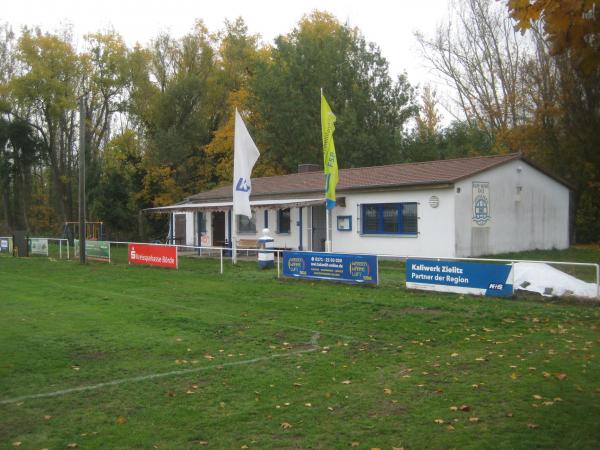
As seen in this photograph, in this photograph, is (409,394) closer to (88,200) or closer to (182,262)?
(182,262)

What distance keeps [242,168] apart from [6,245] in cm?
1877

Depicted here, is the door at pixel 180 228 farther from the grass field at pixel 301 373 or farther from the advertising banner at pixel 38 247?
the grass field at pixel 301 373

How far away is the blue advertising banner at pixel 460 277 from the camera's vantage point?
1347cm

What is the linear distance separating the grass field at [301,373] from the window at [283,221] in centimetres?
1345

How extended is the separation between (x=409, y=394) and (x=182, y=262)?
752 inches

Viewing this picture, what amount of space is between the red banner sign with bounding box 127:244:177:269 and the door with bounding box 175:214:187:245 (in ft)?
31.4

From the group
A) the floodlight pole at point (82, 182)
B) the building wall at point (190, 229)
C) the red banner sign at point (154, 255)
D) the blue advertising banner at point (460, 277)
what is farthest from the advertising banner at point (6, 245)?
the blue advertising banner at point (460, 277)

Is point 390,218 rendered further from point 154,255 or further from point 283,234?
point 154,255

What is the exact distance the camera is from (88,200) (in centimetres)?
4788

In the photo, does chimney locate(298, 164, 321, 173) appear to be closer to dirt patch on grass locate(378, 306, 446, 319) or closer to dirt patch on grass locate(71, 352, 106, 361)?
dirt patch on grass locate(378, 306, 446, 319)

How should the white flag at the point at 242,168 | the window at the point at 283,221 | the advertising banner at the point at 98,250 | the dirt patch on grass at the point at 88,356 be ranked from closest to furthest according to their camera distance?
the dirt patch on grass at the point at 88,356 < the white flag at the point at 242,168 < the advertising banner at the point at 98,250 < the window at the point at 283,221

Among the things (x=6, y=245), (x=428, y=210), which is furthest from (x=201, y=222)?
(x=428, y=210)

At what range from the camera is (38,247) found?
30641 millimetres

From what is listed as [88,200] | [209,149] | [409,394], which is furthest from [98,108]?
[409,394]
